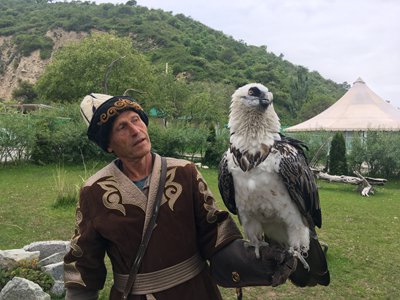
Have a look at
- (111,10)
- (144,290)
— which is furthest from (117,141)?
(111,10)

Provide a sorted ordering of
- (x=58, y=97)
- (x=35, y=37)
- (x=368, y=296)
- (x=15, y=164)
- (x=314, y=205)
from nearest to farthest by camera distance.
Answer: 1. (x=314, y=205)
2. (x=368, y=296)
3. (x=15, y=164)
4. (x=58, y=97)
5. (x=35, y=37)

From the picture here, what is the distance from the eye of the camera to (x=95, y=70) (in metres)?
28.3

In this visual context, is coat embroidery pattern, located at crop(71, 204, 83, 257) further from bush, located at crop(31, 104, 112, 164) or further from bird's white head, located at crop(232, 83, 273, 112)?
bush, located at crop(31, 104, 112, 164)

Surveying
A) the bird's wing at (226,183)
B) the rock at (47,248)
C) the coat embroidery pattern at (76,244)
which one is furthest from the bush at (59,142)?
the coat embroidery pattern at (76,244)

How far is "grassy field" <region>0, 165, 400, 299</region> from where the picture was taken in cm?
515

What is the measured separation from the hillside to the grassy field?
105 ft

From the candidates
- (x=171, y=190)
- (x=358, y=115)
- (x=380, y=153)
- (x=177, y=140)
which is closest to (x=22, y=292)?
(x=171, y=190)

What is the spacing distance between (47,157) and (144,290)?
Answer: 15051mm

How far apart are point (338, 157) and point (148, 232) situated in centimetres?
1641

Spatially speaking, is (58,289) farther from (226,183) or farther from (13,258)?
(226,183)

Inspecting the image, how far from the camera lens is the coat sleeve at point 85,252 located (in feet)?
6.65

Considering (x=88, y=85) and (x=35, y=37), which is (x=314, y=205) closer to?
(x=88, y=85)

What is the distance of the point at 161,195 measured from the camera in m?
2.01

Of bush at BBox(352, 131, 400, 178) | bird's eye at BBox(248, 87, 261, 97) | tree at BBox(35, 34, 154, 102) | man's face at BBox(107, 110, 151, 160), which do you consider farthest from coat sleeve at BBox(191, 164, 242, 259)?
tree at BBox(35, 34, 154, 102)
